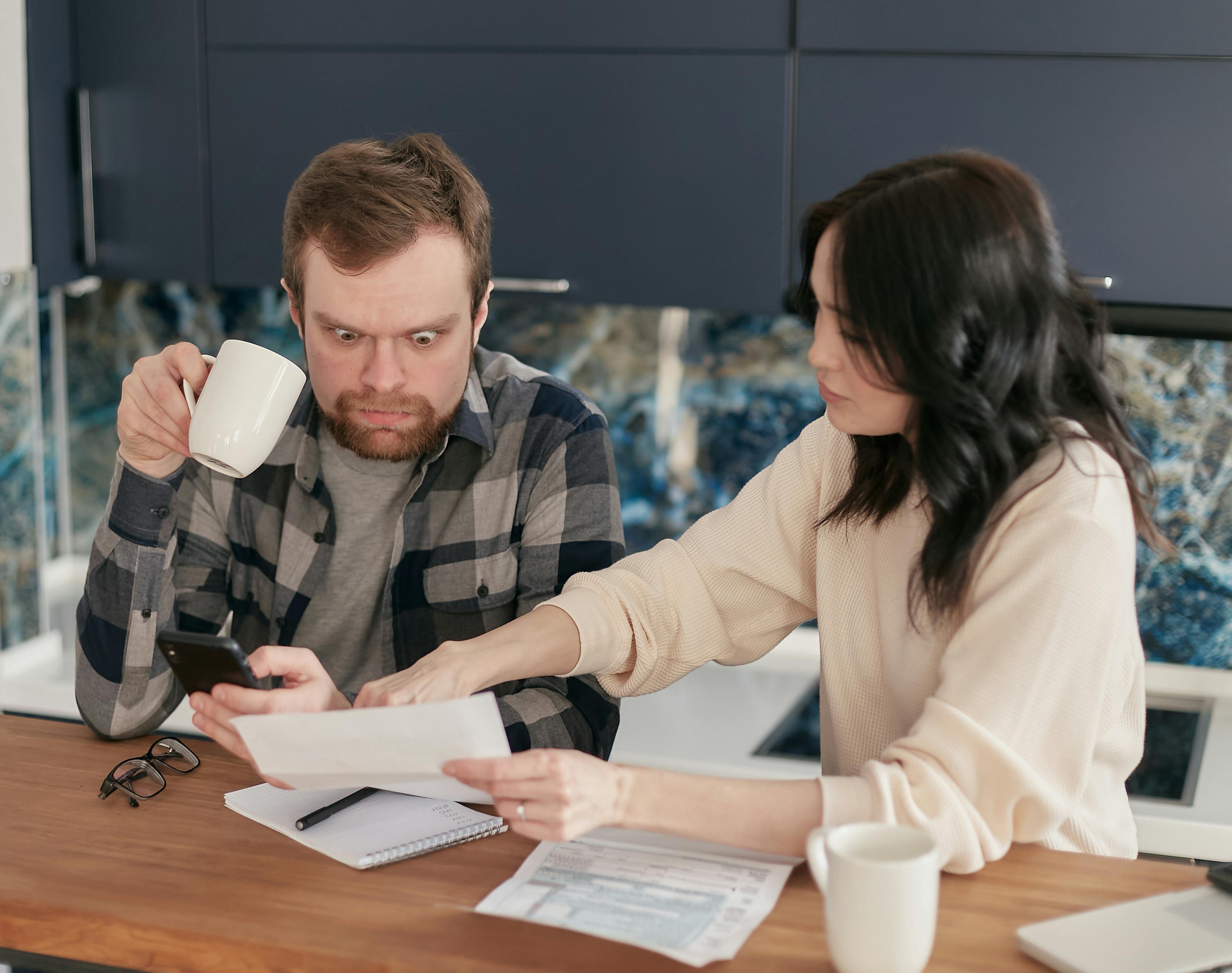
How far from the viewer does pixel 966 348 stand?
112 cm

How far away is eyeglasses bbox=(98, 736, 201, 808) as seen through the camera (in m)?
1.25

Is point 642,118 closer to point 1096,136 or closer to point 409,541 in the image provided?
point 1096,136

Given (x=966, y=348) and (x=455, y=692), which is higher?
(x=966, y=348)

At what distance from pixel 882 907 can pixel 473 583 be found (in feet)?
2.86

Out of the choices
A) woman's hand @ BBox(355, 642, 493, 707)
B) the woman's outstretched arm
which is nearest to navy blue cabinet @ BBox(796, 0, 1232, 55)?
woman's hand @ BBox(355, 642, 493, 707)

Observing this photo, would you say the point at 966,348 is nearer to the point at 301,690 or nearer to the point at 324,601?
the point at 301,690

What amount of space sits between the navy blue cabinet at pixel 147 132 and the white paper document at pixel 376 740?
1612 mm

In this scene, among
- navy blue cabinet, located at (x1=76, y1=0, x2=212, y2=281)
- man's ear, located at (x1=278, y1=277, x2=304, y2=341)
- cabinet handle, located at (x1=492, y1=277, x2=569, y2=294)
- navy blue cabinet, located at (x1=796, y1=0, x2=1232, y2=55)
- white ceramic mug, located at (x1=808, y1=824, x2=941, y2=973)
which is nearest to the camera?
white ceramic mug, located at (x1=808, y1=824, x2=941, y2=973)

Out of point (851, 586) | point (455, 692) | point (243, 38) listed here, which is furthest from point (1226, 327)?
point (243, 38)

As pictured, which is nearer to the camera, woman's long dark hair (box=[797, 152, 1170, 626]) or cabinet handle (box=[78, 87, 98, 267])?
woman's long dark hair (box=[797, 152, 1170, 626])

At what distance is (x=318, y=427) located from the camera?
5.67ft

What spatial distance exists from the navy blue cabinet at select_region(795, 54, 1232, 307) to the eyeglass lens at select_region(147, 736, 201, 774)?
1.38 meters

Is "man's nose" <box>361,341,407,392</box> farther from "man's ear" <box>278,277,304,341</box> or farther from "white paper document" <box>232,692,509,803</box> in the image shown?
"white paper document" <box>232,692,509,803</box>

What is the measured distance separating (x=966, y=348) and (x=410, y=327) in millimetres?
700
